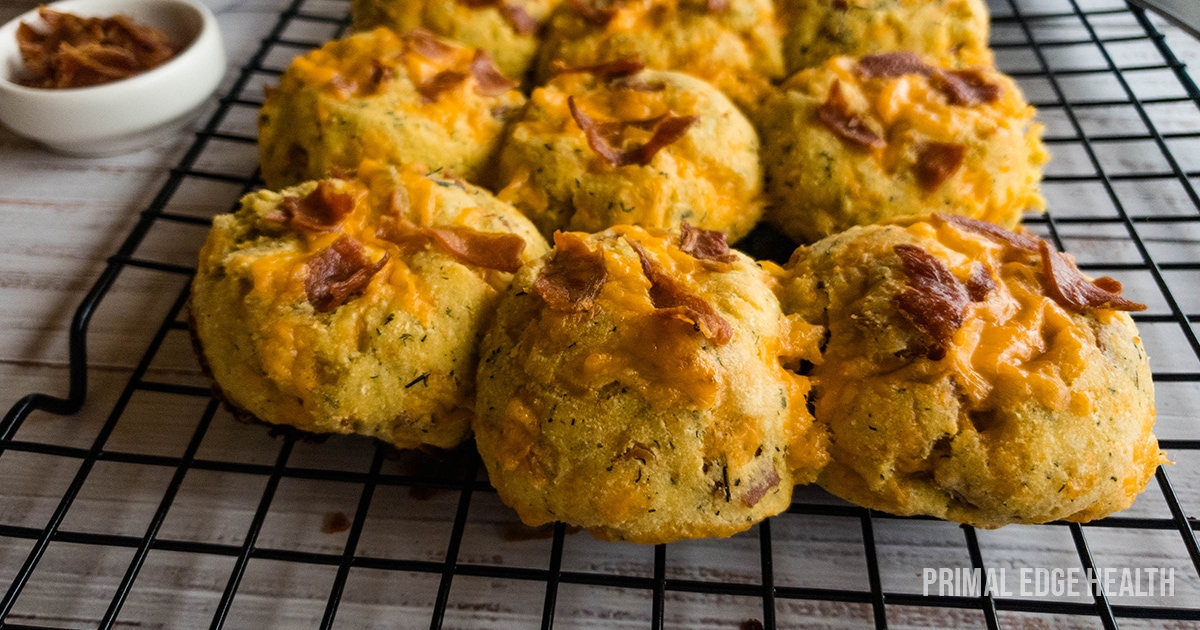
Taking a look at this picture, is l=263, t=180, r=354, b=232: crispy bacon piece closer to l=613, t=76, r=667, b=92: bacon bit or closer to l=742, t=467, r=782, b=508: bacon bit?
l=613, t=76, r=667, b=92: bacon bit

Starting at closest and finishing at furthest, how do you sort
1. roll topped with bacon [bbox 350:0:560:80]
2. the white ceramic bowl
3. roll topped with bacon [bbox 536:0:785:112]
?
1. roll topped with bacon [bbox 536:0:785:112]
2. roll topped with bacon [bbox 350:0:560:80]
3. the white ceramic bowl

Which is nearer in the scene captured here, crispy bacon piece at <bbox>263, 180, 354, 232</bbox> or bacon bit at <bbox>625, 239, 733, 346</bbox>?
bacon bit at <bbox>625, 239, 733, 346</bbox>

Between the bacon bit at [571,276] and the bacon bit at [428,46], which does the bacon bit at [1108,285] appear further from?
the bacon bit at [428,46]

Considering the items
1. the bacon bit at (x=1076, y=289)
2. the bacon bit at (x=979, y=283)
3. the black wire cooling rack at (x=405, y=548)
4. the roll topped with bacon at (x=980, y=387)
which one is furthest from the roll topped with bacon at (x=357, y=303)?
the bacon bit at (x=1076, y=289)

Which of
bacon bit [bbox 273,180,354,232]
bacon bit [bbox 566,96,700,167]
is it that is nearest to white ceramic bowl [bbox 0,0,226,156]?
bacon bit [bbox 273,180,354,232]

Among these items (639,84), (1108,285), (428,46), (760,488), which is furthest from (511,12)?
(1108,285)
